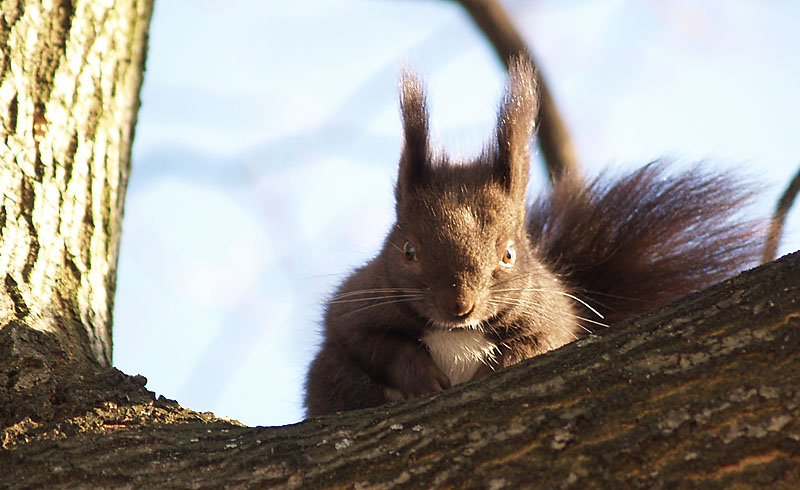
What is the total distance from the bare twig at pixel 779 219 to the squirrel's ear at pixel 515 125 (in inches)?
33.4

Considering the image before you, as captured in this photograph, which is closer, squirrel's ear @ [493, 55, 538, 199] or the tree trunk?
the tree trunk

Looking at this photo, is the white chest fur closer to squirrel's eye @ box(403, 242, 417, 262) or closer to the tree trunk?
squirrel's eye @ box(403, 242, 417, 262)

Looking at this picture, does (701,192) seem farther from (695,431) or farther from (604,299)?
(695,431)

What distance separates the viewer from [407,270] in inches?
102

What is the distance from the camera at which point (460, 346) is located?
2719 mm

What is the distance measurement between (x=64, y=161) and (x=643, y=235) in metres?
2.07

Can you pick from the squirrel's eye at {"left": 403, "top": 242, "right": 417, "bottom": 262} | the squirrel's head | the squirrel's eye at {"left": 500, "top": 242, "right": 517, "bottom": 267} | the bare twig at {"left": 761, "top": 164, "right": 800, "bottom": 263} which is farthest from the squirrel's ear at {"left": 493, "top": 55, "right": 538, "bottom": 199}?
the bare twig at {"left": 761, "top": 164, "right": 800, "bottom": 263}

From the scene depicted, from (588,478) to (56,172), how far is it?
69.4 inches

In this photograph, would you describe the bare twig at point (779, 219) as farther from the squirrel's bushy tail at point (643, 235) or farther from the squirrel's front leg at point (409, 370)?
the squirrel's front leg at point (409, 370)

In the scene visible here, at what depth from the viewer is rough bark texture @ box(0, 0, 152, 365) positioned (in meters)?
2.18

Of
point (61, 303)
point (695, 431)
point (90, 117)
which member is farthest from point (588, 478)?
point (90, 117)

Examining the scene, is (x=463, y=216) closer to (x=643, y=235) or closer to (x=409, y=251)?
(x=409, y=251)

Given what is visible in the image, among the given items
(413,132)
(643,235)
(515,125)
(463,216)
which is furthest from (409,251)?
(643,235)

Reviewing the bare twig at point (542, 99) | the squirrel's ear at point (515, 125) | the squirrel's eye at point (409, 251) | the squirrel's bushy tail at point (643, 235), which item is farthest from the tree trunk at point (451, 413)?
the bare twig at point (542, 99)
